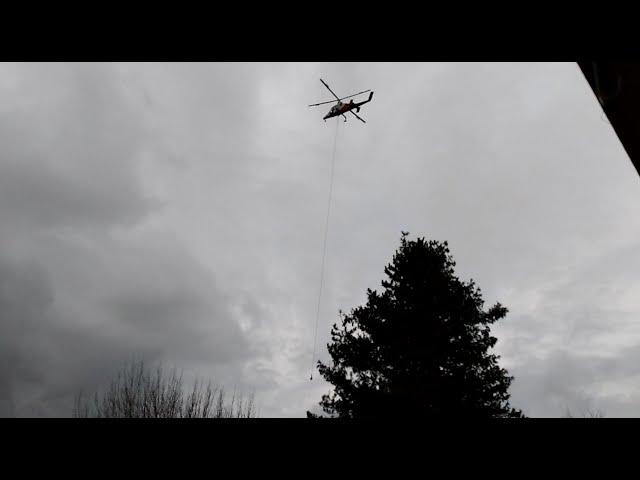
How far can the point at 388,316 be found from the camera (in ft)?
69.4

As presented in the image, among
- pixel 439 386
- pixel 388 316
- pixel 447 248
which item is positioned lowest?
pixel 439 386

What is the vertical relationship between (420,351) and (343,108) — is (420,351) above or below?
below

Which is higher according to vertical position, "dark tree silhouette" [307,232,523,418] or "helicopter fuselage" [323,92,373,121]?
"helicopter fuselage" [323,92,373,121]

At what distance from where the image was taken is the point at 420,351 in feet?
62.5

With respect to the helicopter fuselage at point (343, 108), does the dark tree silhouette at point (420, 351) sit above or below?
below

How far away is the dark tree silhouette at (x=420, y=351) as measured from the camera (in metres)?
17.9

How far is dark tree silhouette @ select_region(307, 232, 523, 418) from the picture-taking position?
58.6ft
